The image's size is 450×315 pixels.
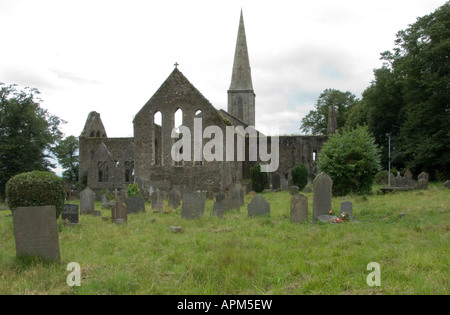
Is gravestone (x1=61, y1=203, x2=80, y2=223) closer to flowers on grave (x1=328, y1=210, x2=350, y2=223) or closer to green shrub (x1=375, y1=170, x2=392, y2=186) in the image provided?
flowers on grave (x1=328, y1=210, x2=350, y2=223)

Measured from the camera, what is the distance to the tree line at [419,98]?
24.5m

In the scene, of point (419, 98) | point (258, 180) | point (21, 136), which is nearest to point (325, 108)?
point (419, 98)

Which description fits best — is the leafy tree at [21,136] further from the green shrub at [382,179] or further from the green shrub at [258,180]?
the green shrub at [382,179]

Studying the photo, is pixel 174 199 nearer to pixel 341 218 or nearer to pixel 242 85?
pixel 341 218

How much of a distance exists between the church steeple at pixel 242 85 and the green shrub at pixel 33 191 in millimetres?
36134

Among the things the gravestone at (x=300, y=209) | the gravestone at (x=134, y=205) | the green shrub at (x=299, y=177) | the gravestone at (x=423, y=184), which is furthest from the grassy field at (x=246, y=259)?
the green shrub at (x=299, y=177)

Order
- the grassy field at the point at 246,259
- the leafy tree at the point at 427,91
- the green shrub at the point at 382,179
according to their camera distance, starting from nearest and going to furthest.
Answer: the grassy field at the point at 246,259, the green shrub at the point at 382,179, the leafy tree at the point at 427,91

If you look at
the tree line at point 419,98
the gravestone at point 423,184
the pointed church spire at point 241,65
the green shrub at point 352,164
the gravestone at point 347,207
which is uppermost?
the pointed church spire at point 241,65

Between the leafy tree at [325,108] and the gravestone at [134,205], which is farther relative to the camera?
the leafy tree at [325,108]

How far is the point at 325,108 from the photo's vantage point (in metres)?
49.2
